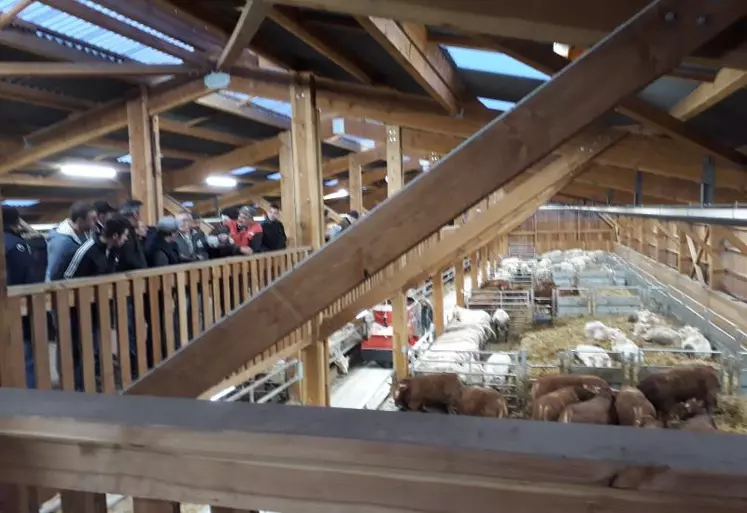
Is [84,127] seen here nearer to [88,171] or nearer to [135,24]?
[135,24]

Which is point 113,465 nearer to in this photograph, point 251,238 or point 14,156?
point 251,238

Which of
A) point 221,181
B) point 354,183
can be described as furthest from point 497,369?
point 221,181

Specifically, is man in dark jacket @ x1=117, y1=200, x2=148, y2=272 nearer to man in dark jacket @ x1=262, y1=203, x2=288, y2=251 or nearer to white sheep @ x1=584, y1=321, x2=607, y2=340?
man in dark jacket @ x1=262, y1=203, x2=288, y2=251

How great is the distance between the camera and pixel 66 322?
2900mm

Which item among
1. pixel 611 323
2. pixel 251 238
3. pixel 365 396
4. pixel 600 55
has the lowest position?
pixel 365 396

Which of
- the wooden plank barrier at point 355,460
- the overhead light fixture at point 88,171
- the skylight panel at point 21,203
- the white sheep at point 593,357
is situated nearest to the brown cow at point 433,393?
the white sheep at point 593,357

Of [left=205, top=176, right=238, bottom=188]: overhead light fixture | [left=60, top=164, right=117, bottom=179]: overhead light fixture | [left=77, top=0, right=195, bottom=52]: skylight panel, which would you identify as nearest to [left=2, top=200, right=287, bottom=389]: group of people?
[left=77, top=0, right=195, bottom=52]: skylight panel

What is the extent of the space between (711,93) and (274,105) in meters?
5.93

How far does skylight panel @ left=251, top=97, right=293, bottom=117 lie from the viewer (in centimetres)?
749

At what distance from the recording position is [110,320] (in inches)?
132

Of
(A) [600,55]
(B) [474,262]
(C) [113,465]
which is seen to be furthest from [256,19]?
(B) [474,262]

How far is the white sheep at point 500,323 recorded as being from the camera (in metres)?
8.60

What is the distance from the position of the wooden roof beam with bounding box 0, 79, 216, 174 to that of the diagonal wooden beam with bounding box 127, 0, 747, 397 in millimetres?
4704

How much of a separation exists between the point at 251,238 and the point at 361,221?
4.08m
